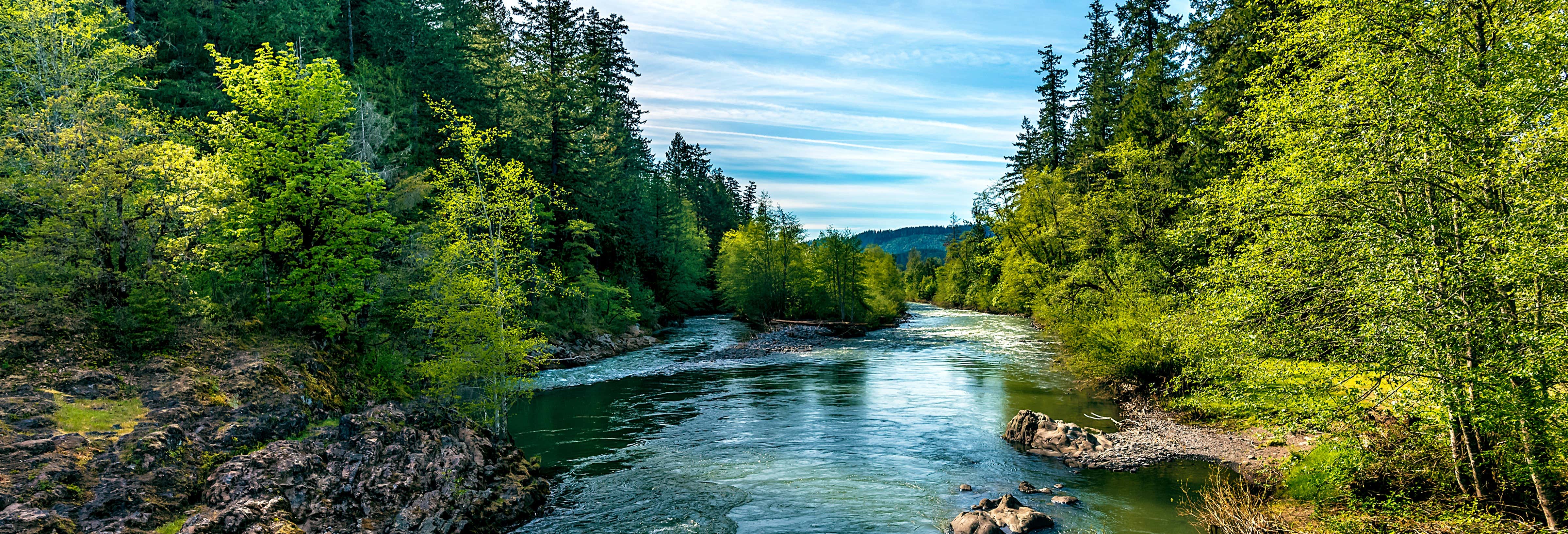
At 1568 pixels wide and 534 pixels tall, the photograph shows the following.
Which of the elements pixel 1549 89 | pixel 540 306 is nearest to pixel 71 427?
pixel 1549 89

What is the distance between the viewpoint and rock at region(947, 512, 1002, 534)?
13031mm

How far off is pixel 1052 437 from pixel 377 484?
17.4m

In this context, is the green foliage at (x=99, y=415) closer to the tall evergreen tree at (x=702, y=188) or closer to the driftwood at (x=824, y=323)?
the driftwood at (x=824, y=323)

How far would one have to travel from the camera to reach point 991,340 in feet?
151

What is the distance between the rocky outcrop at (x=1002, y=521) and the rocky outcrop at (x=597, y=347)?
71.7ft

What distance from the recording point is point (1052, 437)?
1933 cm

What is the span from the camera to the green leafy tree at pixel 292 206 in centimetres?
1730

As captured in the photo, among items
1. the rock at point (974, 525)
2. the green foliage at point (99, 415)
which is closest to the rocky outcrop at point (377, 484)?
the green foliage at point (99, 415)

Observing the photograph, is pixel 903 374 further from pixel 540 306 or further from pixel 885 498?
pixel 540 306

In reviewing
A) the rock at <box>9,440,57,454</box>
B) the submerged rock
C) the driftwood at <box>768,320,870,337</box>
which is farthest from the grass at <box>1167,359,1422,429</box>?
the driftwood at <box>768,320,870,337</box>

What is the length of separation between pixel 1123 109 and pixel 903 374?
20.6 m

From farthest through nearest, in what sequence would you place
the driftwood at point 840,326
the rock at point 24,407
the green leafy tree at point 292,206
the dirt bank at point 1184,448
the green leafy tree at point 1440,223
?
1. the driftwood at point 840,326
2. the green leafy tree at point 292,206
3. the dirt bank at point 1184,448
4. the rock at point 24,407
5. the green leafy tree at point 1440,223

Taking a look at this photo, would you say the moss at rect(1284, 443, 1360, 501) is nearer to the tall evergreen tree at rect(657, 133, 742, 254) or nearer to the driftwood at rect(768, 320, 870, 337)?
the driftwood at rect(768, 320, 870, 337)

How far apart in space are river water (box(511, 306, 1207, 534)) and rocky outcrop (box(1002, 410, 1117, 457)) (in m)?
0.54
